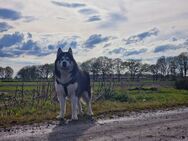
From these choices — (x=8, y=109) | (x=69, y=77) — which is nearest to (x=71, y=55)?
(x=69, y=77)

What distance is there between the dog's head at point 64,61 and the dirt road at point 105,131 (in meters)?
1.74

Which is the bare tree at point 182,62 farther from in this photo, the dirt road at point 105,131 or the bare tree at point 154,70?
the dirt road at point 105,131

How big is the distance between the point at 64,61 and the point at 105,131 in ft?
10.0

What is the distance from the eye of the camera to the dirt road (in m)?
8.75

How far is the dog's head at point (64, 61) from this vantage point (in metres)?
11.7

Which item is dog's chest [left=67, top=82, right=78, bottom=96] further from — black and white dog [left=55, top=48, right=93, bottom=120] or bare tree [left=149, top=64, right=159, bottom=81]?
bare tree [left=149, top=64, right=159, bottom=81]

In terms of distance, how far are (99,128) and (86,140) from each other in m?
1.81

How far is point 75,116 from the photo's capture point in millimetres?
12148

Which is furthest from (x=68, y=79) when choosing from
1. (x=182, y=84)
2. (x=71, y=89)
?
(x=182, y=84)

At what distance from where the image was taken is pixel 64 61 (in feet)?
38.4

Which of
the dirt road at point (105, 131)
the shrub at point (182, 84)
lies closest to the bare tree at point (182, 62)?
the shrub at point (182, 84)

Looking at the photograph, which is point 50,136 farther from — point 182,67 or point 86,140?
point 182,67

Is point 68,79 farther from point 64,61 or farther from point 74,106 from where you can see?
point 74,106

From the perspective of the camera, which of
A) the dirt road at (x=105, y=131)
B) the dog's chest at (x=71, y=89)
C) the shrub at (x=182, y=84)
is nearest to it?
the dirt road at (x=105, y=131)
